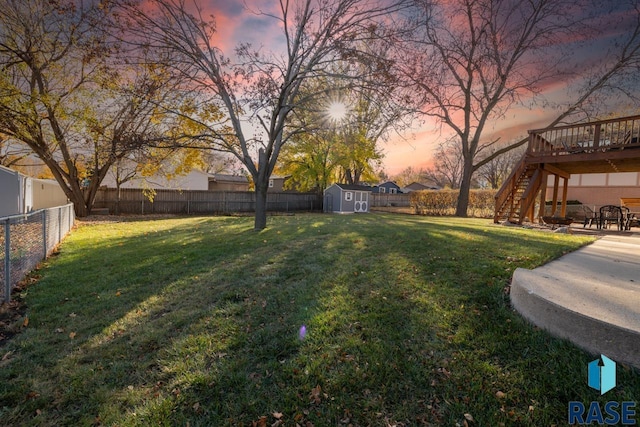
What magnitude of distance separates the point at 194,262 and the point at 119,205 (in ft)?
49.6

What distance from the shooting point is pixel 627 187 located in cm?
1521

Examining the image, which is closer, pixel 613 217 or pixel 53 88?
pixel 613 217

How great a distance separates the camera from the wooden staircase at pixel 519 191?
960cm

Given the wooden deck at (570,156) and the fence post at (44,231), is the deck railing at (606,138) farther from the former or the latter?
the fence post at (44,231)

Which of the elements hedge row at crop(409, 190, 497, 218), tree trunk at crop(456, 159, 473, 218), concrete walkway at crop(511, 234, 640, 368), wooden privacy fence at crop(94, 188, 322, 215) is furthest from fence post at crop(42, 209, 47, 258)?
hedge row at crop(409, 190, 497, 218)

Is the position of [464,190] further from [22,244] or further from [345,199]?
[22,244]

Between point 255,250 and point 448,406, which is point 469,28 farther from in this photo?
point 448,406

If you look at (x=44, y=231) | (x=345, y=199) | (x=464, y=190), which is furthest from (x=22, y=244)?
(x=464, y=190)

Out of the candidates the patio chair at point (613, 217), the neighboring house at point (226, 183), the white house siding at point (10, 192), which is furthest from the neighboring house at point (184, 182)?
the patio chair at point (613, 217)

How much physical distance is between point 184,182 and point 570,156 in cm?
2689

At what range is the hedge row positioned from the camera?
1883 cm

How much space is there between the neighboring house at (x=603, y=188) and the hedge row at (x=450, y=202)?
3.32 meters

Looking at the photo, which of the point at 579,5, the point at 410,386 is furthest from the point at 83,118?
the point at 579,5

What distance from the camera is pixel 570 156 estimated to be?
886 centimetres
